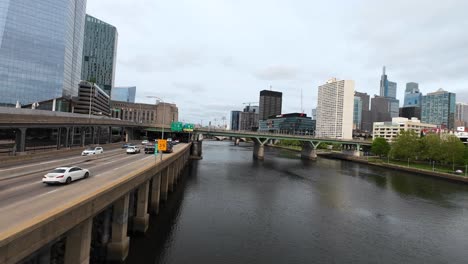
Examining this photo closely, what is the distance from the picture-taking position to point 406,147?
10488 cm

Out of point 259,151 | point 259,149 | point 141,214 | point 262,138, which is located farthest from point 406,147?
point 141,214

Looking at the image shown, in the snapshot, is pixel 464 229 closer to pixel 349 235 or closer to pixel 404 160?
pixel 349 235

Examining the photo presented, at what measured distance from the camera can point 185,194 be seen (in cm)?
4609

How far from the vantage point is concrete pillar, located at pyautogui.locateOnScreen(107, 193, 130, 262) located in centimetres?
2042

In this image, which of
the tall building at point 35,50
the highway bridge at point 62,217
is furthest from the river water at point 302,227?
the tall building at point 35,50

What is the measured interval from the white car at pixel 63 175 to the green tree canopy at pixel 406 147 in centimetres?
11392

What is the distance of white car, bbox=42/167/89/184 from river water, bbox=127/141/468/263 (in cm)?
780

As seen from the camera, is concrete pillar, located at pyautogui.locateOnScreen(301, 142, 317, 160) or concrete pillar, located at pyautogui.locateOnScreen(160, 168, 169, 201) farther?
concrete pillar, located at pyautogui.locateOnScreen(301, 142, 317, 160)

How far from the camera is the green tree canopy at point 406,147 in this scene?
10312cm

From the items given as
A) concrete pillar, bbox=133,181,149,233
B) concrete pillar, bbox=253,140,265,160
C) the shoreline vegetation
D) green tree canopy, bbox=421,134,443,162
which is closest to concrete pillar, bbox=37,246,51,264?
concrete pillar, bbox=133,181,149,233

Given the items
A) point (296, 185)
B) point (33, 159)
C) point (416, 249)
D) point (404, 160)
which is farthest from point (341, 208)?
point (404, 160)

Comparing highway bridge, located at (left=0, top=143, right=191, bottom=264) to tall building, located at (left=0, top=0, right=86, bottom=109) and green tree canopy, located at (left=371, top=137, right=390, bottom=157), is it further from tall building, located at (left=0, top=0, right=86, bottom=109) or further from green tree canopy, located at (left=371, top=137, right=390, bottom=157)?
green tree canopy, located at (left=371, top=137, right=390, bottom=157)

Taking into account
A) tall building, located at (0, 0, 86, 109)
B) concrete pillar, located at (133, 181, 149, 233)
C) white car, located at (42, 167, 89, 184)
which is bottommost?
concrete pillar, located at (133, 181, 149, 233)

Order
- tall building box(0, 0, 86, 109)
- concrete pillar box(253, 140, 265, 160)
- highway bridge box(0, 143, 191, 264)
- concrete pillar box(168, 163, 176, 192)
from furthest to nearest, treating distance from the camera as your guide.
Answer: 1. concrete pillar box(253, 140, 265, 160)
2. tall building box(0, 0, 86, 109)
3. concrete pillar box(168, 163, 176, 192)
4. highway bridge box(0, 143, 191, 264)
